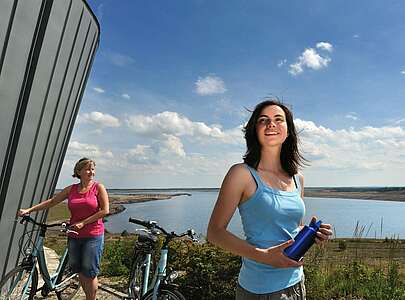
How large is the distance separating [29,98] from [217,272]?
9.90 ft

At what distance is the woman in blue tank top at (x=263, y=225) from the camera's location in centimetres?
150

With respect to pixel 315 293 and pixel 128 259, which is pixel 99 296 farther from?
pixel 315 293

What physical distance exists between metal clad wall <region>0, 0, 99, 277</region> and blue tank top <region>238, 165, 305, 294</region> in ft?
10.2

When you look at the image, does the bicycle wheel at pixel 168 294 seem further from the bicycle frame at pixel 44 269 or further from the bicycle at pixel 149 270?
the bicycle frame at pixel 44 269

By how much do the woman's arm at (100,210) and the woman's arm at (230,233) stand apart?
2488mm

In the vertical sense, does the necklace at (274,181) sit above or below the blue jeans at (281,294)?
above

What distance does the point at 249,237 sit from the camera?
1.60m

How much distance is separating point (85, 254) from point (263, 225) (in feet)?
9.29

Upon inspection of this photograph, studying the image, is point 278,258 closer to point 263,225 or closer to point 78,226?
point 263,225

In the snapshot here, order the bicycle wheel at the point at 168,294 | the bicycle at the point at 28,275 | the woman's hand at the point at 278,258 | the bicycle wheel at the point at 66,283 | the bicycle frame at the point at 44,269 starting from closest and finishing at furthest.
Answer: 1. the woman's hand at the point at 278,258
2. the bicycle wheel at the point at 168,294
3. the bicycle at the point at 28,275
4. the bicycle frame at the point at 44,269
5. the bicycle wheel at the point at 66,283

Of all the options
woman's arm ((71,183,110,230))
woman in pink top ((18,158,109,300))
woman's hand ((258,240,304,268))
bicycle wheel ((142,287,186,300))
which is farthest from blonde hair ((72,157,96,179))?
woman's hand ((258,240,304,268))

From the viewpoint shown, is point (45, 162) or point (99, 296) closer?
point (99, 296)

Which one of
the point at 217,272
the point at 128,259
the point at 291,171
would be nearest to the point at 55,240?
the point at 128,259

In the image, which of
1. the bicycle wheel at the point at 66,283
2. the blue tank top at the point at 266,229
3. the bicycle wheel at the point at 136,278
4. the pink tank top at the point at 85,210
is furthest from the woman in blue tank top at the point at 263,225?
the bicycle wheel at the point at 66,283
